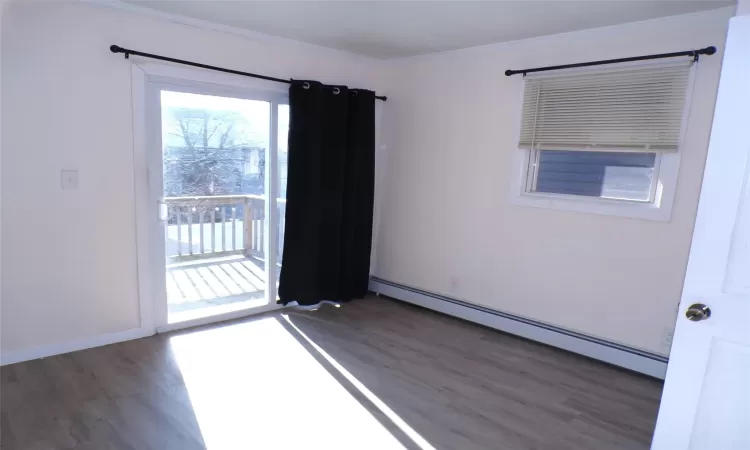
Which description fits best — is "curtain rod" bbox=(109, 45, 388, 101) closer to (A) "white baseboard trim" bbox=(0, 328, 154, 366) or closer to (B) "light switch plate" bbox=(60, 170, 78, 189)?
(B) "light switch plate" bbox=(60, 170, 78, 189)

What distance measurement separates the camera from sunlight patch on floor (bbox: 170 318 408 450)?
6.90ft

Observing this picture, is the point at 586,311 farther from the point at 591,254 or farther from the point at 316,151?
the point at 316,151

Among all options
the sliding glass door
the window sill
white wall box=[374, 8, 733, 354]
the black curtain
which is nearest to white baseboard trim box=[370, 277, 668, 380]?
white wall box=[374, 8, 733, 354]

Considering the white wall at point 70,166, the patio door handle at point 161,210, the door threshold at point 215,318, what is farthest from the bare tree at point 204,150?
the door threshold at point 215,318

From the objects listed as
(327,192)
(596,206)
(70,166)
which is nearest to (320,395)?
(327,192)

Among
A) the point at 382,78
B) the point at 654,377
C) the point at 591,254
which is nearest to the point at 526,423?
the point at 654,377

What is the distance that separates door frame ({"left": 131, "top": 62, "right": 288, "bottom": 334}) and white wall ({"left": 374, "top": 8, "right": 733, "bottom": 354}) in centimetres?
151

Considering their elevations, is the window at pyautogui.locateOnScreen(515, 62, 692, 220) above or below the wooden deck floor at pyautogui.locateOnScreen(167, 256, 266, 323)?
above

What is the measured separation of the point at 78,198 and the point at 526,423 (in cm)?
299

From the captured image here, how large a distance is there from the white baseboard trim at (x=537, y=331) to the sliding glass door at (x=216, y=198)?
131 cm

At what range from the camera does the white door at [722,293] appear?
1.43 m

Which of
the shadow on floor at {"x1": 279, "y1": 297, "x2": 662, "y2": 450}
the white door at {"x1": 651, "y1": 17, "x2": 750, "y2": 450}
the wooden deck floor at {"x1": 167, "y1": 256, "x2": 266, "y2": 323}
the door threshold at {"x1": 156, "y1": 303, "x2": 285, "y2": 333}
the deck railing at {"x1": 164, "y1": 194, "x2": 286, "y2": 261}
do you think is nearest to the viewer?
the white door at {"x1": 651, "y1": 17, "x2": 750, "y2": 450}

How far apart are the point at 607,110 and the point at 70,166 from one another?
349 cm

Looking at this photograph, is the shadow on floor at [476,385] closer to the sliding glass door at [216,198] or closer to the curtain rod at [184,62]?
the sliding glass door at [216,198]
